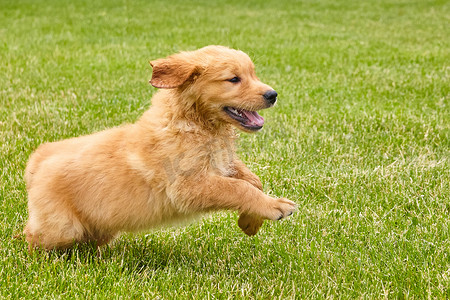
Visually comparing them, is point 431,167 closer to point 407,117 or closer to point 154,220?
point 407,117

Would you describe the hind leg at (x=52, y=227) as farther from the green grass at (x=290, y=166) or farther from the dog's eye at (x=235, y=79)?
the dog's eye at (x=235, y=79)

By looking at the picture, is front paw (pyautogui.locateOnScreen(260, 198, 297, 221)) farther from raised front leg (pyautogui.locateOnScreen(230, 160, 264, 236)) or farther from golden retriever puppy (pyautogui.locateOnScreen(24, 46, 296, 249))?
raised front leg (pyautogui.locateOnScreen(230, 160, 264, 236))

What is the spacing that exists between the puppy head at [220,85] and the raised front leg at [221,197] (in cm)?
38

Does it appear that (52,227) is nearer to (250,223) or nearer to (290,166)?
(250,223)

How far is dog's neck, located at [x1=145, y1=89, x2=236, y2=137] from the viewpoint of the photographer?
3.33 metres

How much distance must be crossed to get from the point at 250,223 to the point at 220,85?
83cm

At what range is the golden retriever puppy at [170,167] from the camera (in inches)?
126

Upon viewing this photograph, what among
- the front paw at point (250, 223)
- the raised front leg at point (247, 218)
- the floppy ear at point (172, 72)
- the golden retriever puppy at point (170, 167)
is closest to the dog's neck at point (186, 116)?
the golden retriever puppy at point (170, 167)

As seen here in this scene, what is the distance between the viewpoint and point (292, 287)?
322 centimetres

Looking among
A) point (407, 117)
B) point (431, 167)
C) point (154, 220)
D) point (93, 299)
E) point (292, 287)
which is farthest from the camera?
point (407, 117)

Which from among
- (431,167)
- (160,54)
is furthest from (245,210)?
(160,54)

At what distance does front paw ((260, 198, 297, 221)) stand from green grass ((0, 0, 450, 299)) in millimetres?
406

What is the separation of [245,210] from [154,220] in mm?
594

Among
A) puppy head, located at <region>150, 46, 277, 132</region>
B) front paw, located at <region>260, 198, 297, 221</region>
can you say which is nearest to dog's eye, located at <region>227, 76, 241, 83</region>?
puppy head, located at <region>150, 46, 277, 132</region>
